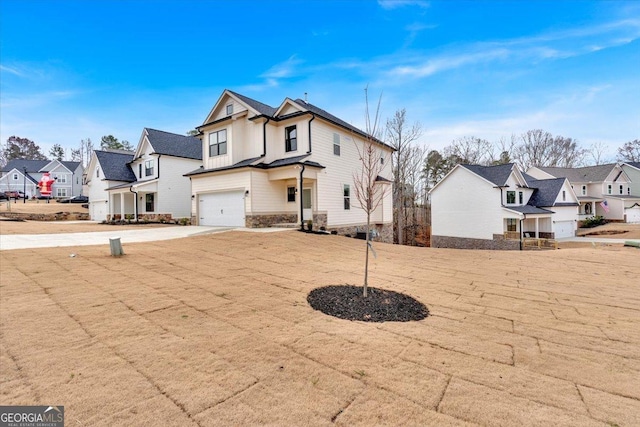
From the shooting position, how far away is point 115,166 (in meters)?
27.3

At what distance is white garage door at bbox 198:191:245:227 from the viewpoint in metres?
16.4

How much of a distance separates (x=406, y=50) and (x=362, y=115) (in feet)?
38.4

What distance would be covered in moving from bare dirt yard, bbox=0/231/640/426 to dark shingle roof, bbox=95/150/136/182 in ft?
78.3

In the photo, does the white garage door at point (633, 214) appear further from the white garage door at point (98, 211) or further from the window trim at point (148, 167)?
the white garage door at point (98, 211)

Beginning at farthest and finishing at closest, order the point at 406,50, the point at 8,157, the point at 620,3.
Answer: the point at 8,157, the point at 406,50, the point at 620,3

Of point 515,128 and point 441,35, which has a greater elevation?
point 515,128

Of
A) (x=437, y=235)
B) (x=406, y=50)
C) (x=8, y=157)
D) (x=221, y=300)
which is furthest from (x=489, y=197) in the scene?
(x=8, y=157)

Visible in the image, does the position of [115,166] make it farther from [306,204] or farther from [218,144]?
[306,204]

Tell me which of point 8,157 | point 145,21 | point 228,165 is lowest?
point 228,165

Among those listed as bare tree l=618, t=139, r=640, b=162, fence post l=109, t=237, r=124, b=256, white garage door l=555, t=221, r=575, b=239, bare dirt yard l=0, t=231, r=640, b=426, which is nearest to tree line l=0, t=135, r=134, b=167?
fence post l=109, t=237, r=124, b=256

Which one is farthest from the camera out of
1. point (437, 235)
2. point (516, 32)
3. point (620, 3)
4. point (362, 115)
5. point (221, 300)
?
point (437, 235)

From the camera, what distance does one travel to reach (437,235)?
27.5 metres

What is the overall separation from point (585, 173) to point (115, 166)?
5414cm

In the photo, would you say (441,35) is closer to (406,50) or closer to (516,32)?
(406,50)
